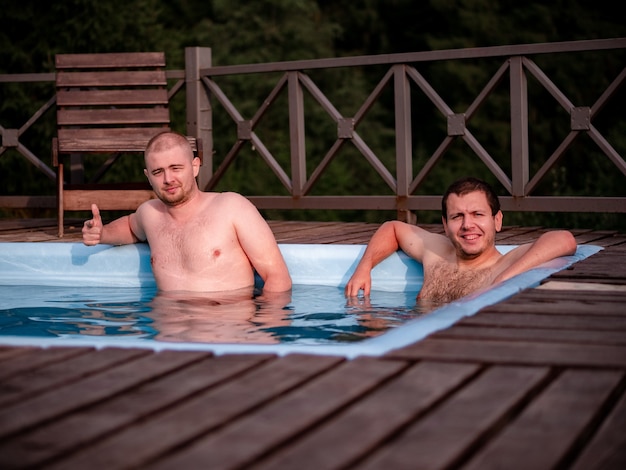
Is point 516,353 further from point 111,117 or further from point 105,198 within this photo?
point 111,117

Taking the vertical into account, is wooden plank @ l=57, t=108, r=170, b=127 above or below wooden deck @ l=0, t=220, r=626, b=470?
above

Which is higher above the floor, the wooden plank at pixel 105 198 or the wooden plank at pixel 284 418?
the wooden plank at pixel 105 198

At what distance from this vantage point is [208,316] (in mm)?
4137

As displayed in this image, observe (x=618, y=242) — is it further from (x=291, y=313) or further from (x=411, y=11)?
(x=411, y=11)

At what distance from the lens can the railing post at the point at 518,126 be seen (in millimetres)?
5934

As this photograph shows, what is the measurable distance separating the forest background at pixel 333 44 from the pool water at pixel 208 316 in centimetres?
698

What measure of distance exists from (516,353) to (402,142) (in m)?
4.17

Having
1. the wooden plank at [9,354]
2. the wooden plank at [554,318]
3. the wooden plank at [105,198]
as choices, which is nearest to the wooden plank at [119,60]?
the wooden plank at [105,198]

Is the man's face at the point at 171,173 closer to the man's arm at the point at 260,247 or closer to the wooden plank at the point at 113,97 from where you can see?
the man's arm at the point at 260,247

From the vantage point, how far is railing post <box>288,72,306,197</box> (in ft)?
21.7

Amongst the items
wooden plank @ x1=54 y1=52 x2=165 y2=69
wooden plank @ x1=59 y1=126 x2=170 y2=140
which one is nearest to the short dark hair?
wooden plank @ x1=59 y1=126 x2=170 y2=140

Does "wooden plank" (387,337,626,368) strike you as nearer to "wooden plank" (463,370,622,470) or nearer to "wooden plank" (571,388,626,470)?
"wooden plank" (463,370,622,470)

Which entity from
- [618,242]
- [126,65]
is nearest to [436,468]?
[618,242]

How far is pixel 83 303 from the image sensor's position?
186 inches
